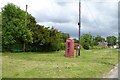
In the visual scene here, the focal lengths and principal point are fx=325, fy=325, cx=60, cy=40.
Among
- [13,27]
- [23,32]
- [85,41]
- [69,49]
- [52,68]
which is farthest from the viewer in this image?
[85,41]

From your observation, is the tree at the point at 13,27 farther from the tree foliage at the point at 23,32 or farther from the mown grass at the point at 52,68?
the mown grass at the point at 52,68

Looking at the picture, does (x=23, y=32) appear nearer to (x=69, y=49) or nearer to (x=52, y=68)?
(x=69, y=49)

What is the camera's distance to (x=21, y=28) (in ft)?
151

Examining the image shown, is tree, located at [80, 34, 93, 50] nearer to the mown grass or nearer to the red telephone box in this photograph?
the red telephone box

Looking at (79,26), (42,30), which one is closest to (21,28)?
(42,30)

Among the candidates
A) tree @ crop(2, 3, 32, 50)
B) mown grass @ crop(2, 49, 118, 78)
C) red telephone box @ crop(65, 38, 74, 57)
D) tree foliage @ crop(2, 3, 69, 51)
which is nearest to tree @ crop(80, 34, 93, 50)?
tree foliage @ crop(2, 3, 69, 51)

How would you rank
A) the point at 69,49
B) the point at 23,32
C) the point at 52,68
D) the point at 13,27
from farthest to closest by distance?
the point at 23,32
the point at 13,27
the point at 69,49
the point at 52,68

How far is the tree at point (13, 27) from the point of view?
45406 mm

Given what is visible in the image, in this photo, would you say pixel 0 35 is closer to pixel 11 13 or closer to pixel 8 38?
pixel 8 38

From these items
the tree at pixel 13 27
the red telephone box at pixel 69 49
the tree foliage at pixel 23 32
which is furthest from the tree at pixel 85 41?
the red telephone box at pixel 69 49

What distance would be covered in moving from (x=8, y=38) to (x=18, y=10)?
15.4 ft

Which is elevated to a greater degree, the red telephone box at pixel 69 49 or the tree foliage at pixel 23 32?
the tree foliage at pixel 23 32

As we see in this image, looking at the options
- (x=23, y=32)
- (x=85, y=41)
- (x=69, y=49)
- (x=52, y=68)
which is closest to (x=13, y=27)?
(x=23, y=32)

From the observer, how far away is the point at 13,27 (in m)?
45.4
